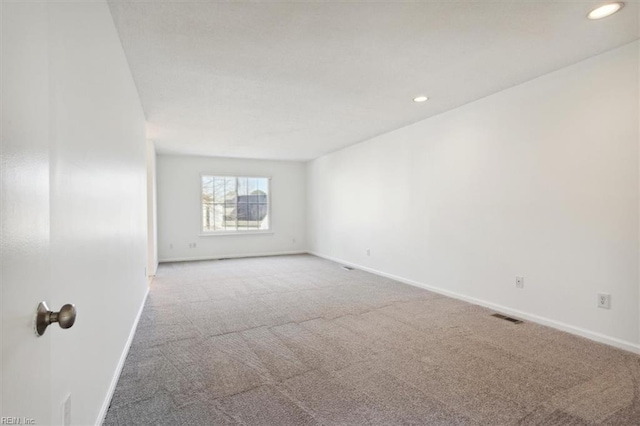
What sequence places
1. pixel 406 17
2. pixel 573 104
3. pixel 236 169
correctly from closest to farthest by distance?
pixel 406 17 → pixel 573 104 → pixel 236 169

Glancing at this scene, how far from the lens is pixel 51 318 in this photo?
2.37 feet

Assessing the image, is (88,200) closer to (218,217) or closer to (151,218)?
(151,218)

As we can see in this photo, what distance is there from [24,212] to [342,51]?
7.91 feet

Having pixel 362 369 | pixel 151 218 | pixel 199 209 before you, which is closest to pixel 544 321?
pixel 362 369

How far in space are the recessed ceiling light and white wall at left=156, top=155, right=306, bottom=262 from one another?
6513 millimetres

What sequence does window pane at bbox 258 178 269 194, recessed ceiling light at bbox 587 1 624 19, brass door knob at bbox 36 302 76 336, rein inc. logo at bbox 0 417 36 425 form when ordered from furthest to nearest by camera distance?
window pane at bbox 258 178 269 194 → recessed ceiling light at bbox 587 1 624 19 → brass door knob at bbox 36 302 76 336 → rein inc. logo at bbox 0 417 36 425

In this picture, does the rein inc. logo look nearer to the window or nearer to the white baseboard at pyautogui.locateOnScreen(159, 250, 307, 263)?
the white baseboard at pyautogui.locateOnScreen(159, 250, 307, 263)

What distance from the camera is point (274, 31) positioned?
2256mm

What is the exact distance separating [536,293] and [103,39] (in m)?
4.02

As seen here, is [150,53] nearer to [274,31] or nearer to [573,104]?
[274,31]

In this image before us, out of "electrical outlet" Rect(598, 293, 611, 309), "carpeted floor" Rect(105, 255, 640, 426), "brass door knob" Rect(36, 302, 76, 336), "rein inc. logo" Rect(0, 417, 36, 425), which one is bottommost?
"carpeted floor" Rect(105, 255, 640, 426)

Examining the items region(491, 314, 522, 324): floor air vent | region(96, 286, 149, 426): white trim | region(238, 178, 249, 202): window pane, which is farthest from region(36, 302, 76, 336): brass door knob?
region(238, 178, 249, 202): window pane

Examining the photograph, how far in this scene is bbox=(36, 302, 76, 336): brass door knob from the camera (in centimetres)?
70

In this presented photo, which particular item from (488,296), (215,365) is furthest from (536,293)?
(215,365)
